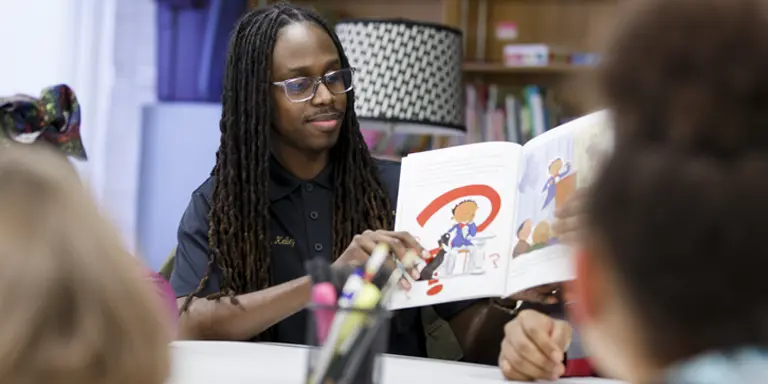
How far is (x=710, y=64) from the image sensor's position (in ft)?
1.65

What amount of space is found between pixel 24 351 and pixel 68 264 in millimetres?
50

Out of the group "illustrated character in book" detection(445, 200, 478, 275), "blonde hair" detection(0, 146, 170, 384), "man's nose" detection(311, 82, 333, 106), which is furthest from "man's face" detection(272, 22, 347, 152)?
"blonde hair" detection(0, 146, 170, 384)

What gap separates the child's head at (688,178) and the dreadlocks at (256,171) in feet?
3.71

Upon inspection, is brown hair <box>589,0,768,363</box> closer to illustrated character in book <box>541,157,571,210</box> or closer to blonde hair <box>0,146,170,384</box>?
blonde hair <box>0,146,170,384</box>

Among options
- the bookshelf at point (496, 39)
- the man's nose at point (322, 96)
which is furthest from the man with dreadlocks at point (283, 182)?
the bookshelf at point (496, 39)

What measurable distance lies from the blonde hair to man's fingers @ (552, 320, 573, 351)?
30.3 inches

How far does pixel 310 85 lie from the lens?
5.48 feet

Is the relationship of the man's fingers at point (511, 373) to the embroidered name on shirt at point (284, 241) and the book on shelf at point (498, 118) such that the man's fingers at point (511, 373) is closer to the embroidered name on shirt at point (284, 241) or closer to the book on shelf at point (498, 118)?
the embroidered name on shirt at point (284, 241)

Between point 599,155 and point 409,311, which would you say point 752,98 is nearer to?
point 599,155

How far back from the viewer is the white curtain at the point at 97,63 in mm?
2887

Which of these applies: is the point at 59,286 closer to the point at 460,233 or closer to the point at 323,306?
the point at 323,306

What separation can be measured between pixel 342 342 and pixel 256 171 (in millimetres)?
909

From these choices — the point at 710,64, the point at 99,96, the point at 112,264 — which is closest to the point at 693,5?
the point at 710,64

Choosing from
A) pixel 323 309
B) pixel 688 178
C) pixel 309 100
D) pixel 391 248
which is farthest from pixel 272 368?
pixel 688 178
